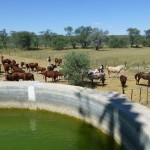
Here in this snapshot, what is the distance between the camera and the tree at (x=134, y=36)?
350ft

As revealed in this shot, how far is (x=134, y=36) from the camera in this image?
111 m

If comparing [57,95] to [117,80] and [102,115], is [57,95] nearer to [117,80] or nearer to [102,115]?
[102,115]

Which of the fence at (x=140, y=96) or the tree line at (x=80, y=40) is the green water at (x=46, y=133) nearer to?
the fence at (x=140, y=96)

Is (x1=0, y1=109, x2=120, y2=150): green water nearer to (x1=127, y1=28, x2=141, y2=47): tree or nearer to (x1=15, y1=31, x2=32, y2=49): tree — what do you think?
(x1=15, y1=31, x2=32, y2=49): tree

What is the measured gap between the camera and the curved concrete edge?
1456 centimetres

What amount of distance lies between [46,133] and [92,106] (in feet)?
10.5

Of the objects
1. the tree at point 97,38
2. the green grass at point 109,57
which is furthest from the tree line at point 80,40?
the green grass at point 109,57

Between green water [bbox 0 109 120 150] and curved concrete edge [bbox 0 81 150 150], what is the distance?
0.53m

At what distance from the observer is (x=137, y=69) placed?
34.2m

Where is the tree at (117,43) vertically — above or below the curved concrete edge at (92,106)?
above

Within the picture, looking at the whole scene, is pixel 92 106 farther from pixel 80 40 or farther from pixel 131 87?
pixel 80 40

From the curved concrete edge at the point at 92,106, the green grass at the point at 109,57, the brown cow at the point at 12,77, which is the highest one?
the green grass at the point at 109,57

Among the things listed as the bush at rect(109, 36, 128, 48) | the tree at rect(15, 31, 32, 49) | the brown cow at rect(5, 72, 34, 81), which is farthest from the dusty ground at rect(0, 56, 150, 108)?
the bush at rect(109, 36, 128, 48)

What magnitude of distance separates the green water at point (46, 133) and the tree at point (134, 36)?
87817 mm
